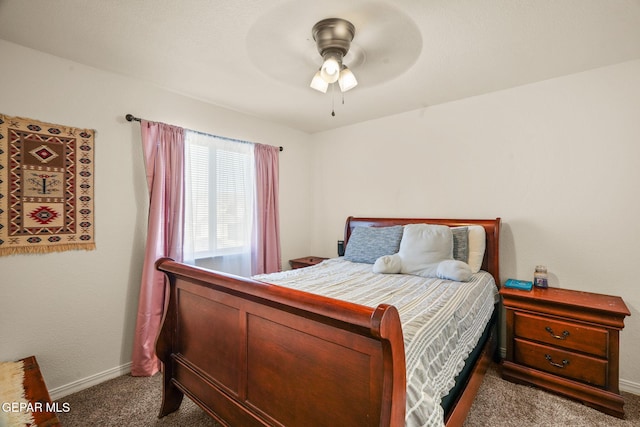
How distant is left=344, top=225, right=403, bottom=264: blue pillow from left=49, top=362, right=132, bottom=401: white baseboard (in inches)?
84.7

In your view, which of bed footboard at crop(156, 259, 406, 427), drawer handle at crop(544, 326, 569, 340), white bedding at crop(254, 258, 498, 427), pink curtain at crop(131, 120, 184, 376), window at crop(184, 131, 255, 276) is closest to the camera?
bed footboard at crop(156, 259, 406, 427)

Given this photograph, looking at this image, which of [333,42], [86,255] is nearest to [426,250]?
[333,42]

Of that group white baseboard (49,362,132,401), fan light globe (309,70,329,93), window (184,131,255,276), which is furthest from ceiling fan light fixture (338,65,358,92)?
white baseboard (49,362,132,401)

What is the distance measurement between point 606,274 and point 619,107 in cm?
125

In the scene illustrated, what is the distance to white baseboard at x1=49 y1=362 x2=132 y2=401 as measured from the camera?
81.6 inches

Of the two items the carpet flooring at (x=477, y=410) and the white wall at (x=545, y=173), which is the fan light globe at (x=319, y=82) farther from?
the carpet flooring at (x=477, y=410)

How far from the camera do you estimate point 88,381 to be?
2.21 meters

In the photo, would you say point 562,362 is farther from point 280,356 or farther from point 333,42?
point 333,42

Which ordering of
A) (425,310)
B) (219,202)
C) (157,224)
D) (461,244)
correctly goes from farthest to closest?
(219,202)
(461,244)
(157,224)
(425,310)

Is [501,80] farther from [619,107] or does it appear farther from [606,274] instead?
[606,274]

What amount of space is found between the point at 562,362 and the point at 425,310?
1375 millimetres

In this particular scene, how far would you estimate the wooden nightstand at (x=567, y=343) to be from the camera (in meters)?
1.91

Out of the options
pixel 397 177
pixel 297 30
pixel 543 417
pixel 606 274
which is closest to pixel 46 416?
pixel 297 30

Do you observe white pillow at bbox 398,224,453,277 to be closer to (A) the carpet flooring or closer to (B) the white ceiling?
(A) the carpet flooring
